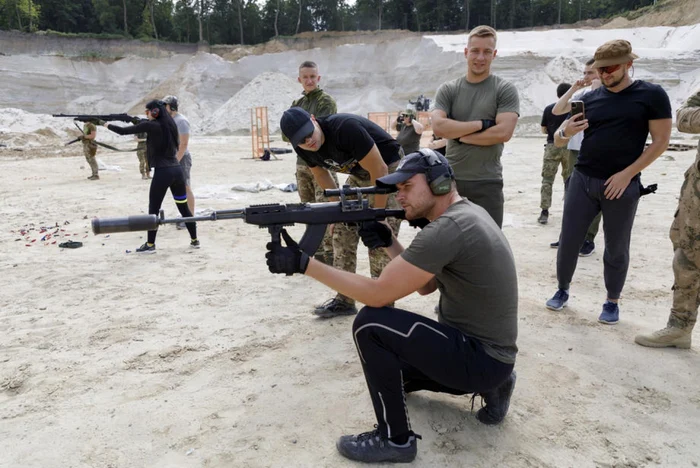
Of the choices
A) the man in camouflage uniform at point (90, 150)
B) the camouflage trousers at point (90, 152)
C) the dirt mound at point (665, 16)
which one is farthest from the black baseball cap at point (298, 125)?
the dirt mound at point (665, 16)

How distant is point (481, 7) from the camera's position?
181 ft

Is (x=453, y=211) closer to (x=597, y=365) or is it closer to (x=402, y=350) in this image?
(x=402, y=350)

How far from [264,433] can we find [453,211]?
5.19ft

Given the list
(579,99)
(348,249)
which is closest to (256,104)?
(348,249)

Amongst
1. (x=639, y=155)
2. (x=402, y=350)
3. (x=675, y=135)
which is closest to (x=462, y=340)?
(x=402, y=350)

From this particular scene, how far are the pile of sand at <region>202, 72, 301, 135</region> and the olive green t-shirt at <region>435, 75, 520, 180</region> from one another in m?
26.5

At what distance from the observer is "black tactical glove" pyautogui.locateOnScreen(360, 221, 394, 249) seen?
2.77m

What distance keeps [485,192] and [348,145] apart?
3.71 feet

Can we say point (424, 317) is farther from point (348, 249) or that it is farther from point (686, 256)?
point (686, 256)

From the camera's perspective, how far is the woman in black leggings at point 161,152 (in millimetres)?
6039

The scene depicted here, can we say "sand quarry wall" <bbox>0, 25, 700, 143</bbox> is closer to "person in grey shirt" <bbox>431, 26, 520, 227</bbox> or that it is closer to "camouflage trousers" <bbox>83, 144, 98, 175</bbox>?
"camouflage trousers" <bbox>83, 144, 98, 175</bbox>

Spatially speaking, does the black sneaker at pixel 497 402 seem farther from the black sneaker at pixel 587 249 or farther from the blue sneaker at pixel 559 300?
the black sneaker at pixel 587 249

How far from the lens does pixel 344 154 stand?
3.64m

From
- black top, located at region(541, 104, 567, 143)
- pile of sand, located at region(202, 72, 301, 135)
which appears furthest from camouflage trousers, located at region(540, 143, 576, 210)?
pile of sand, located at region(202, 72, 301, 135)
